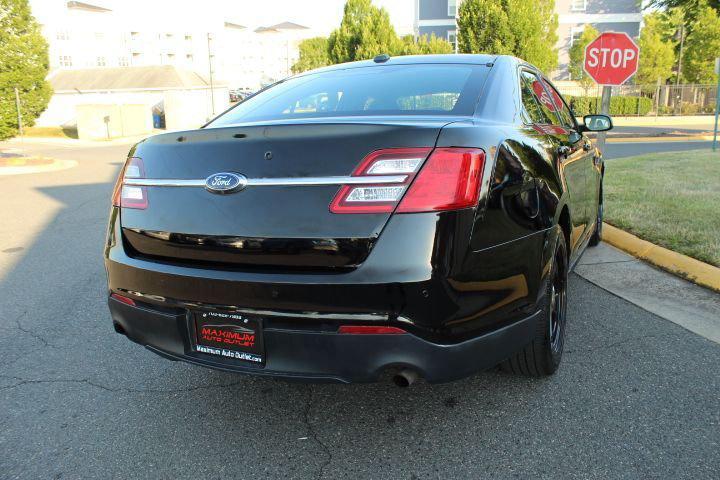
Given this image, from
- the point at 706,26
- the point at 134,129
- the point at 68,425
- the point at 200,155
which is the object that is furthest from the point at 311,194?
the point at 706,26

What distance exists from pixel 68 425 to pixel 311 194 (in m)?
1.68

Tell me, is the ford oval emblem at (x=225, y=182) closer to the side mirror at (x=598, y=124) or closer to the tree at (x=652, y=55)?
the side mirror at (x=598, y=124)

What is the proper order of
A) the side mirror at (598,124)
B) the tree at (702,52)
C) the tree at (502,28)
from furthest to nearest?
the tree at (702,52) < the tree at (502,28) < the side mirror at (598,124)

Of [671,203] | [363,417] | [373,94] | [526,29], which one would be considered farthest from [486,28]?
[363,417]

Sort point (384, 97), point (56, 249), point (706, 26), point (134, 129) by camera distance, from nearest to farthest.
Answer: point (384, 97) < point (56, 249) < point (134, 129) < point (706, 26)

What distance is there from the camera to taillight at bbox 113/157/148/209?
2.60m

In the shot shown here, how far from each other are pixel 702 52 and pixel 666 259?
3892cm

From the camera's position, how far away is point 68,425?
9.18 feet

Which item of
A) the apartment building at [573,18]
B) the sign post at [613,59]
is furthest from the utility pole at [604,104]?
the apartment building at [573,18]

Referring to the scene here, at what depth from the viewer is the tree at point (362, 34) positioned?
26797 millimetres

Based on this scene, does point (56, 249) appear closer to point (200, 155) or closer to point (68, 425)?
point (68, 425)

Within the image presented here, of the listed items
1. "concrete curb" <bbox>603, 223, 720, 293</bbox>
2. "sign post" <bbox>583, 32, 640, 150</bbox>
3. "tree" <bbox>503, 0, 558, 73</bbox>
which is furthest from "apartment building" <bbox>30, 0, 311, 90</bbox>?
"concrete curb" <bbox>603, 223, 720, 293</bbox>

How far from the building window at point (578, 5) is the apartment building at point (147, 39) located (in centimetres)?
3393

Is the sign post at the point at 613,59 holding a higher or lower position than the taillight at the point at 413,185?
higher
